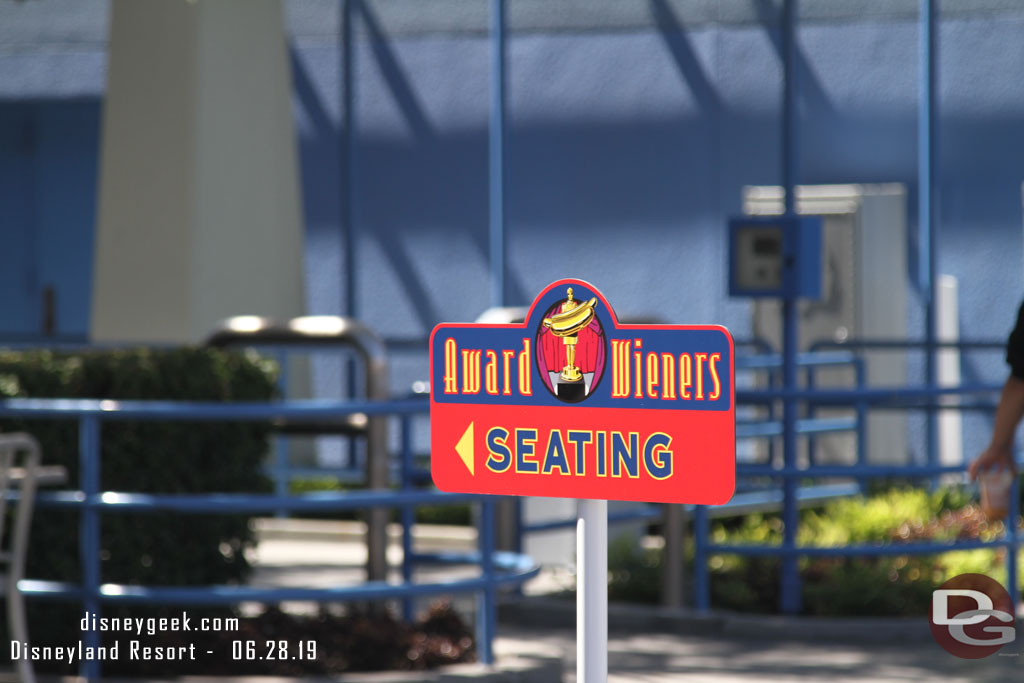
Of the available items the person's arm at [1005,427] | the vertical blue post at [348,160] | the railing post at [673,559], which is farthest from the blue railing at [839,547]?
the vertical blue post at [348,160]

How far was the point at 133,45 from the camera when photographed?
35.5 feet

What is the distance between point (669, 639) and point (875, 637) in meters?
0.89

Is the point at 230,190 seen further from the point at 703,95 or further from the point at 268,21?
the point at 703,95

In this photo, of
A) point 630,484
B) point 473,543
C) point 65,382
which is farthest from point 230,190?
point 630,484

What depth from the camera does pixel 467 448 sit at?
2912 mm

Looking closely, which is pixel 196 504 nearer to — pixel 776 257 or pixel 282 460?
pixel 776 257

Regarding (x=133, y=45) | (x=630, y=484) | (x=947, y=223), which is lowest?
(x=630, y=484)

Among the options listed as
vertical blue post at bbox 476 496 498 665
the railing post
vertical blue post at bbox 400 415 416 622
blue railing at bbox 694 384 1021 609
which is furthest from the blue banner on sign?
the railing post

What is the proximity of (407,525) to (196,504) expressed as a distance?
1127mm

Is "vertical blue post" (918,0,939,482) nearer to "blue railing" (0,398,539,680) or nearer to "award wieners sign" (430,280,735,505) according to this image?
"blue railing" (0,398,539,680)

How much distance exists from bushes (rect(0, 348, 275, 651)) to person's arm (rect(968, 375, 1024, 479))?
307 cm

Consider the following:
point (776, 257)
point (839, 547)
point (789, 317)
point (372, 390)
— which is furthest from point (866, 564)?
point (372, 390)

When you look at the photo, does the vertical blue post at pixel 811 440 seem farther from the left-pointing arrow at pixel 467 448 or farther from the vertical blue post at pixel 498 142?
the left-pointing arrow at pixel 467 448

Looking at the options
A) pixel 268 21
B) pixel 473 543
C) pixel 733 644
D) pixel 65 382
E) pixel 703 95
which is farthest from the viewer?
pixel 703 95
